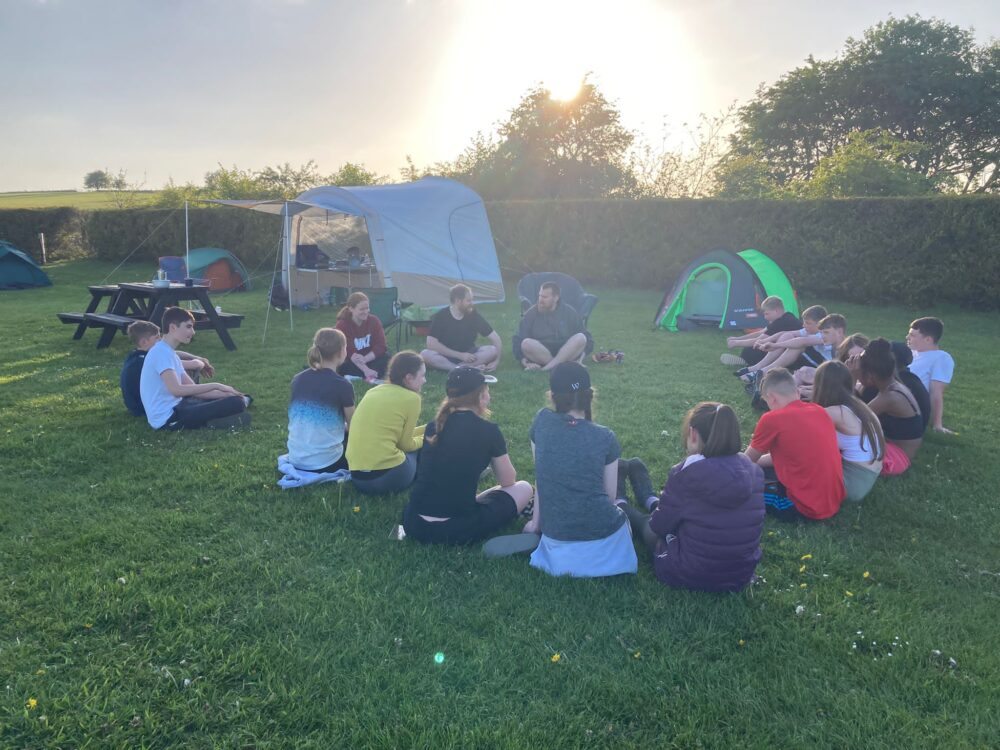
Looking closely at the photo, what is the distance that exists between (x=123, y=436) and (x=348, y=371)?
2698mm

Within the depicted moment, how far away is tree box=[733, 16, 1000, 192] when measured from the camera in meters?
23.9

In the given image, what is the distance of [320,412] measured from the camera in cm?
470

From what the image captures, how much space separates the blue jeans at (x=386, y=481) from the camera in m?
4.43

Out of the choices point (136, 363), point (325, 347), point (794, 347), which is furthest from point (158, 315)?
point (794, 347)

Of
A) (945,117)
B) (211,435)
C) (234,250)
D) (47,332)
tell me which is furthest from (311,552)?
(945,117)

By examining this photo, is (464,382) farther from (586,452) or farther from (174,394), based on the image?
(174,394)

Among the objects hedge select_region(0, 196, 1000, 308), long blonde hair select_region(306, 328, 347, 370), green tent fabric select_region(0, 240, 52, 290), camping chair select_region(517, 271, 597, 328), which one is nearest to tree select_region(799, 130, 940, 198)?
hedge select_region(0, 196, 1000, 308)

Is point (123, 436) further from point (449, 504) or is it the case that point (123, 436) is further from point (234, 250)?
point (234, 250)

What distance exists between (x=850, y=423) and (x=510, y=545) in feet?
7.87

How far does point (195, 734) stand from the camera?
2.46 meters

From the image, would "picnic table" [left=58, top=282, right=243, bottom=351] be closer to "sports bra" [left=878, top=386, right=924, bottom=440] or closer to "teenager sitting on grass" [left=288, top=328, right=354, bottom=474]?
"teenager sitting on grass" [left=288, top=328, right=354, bottom=474]

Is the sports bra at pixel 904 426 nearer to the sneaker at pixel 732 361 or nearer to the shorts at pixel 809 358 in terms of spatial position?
the shorts at pixel 809 358

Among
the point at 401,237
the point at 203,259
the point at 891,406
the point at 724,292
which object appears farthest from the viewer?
the point at 203,259

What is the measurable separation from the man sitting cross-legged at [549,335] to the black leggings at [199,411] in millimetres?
3774
